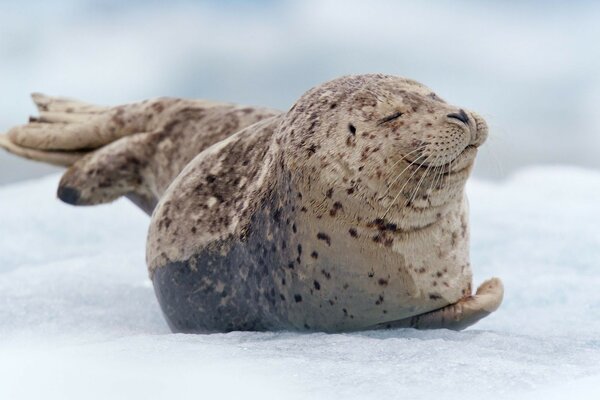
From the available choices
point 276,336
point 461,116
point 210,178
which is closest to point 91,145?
point 210,178

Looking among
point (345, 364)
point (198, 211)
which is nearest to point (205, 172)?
point (198, 211)

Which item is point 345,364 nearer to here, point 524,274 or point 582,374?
point 582,374

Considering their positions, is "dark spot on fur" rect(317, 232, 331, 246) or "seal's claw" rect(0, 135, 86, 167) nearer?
"dark spot on fur" rect(317, 232, 331, 246)

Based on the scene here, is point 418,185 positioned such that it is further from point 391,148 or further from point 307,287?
point 307,287

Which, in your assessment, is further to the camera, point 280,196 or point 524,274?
point 524,274

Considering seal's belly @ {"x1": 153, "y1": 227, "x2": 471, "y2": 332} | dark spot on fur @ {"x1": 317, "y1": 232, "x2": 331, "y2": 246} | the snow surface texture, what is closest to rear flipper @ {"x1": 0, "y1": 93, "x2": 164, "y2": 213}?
the snow surface texture

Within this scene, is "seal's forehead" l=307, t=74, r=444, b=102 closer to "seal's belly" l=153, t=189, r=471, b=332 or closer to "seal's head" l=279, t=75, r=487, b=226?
"seal's head" l=279, t=75, r=487, b=226
